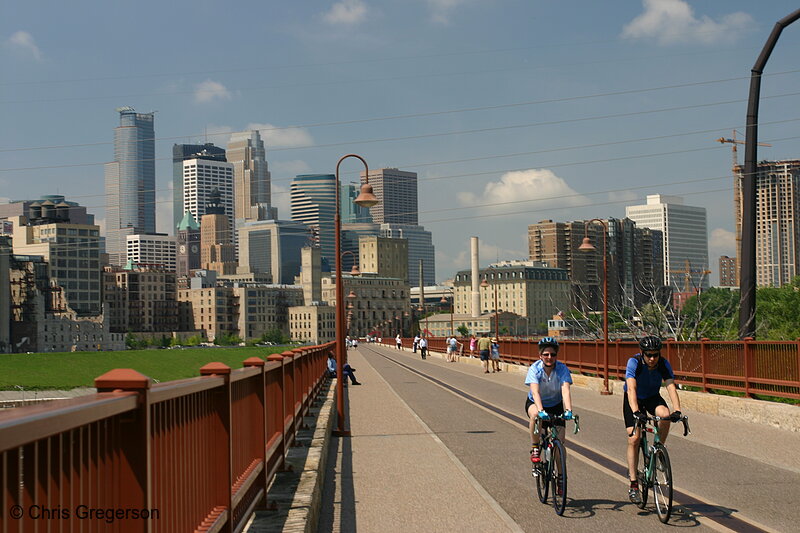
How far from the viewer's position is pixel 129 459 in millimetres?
3818

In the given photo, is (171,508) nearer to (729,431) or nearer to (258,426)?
(258,426)

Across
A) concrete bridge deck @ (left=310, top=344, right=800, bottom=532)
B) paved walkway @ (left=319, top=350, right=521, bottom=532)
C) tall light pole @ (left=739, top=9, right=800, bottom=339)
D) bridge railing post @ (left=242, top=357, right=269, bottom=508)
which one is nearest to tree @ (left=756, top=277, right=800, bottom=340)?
tall light pole @ (left=739, top=9, right=800, bottom=339)

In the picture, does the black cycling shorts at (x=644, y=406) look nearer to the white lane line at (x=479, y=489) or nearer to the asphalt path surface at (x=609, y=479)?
the asphalt path surface at (x=609, y=479)

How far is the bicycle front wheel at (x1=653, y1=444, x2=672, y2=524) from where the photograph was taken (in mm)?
9211

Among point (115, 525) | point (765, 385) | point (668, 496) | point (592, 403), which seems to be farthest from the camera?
point (592, 403)

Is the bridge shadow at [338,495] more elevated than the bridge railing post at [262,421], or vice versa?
the bridge railing post at [262,421]

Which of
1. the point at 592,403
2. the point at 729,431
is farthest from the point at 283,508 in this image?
the point at 592,403

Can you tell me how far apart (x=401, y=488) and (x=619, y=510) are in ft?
9.56

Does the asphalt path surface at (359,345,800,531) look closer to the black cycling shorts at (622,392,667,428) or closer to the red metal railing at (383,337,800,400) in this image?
the black cycling shorts at (622,392,667,428)

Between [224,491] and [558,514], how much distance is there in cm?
447

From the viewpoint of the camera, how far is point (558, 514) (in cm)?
970

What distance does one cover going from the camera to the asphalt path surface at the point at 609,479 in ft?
30.8

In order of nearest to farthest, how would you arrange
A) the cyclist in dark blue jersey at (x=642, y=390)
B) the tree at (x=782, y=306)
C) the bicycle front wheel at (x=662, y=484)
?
the bicycle front wheel at (x=662, y=484)
the cyclist in dark blue jersey at (x=642, y=390)
the tree at (x=782, y=306)

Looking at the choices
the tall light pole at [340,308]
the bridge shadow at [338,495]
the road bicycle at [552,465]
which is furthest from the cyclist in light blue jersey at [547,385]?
the tall light pole at [340,308]
